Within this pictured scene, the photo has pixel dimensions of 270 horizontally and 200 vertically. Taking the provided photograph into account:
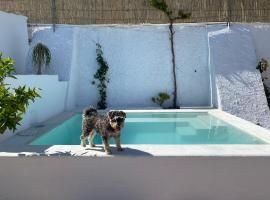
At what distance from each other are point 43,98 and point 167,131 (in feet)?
10.1

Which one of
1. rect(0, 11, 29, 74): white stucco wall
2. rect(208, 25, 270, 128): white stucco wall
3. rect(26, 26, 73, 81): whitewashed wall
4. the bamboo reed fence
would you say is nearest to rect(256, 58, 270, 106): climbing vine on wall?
rect(208, 25, 270, 128): white stucco wall

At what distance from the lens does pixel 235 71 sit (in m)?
11.5

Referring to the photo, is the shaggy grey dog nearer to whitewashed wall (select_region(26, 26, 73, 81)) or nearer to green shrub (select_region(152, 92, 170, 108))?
whitewashed wall (select_region(26, 26, 73, 81))

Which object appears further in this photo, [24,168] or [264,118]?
[264,118]

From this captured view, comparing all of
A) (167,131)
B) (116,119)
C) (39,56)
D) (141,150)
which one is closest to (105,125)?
(116,119)

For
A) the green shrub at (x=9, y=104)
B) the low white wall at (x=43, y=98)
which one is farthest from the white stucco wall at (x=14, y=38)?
the green shrub at (x=9, y=104)

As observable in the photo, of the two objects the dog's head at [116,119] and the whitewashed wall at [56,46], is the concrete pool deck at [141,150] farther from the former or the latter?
the whitewashed wall at [56,46]

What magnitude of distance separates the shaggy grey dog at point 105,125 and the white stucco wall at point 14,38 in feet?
19.7

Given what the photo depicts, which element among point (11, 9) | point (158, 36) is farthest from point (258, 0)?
point (11, 9)

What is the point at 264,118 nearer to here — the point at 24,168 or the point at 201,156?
the point at 201,156

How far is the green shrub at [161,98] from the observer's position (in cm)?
1215

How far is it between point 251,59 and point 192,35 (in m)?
2.24

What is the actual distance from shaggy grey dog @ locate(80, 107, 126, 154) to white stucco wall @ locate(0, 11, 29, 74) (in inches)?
236

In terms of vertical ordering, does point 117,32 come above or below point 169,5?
below
